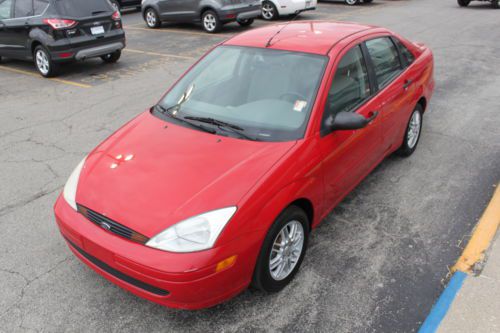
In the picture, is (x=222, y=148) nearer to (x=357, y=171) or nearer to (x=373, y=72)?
(x=357, y=171)

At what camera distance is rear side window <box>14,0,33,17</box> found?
916 cm

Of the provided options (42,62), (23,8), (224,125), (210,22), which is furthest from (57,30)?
(224,125)

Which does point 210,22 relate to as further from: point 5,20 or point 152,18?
point 5,20

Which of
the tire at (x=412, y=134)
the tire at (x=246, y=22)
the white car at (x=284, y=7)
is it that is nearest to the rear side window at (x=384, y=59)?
the tire at (x=412, y=134)

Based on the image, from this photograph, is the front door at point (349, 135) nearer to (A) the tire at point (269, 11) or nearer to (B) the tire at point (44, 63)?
(B) the tire at point (44, 63)

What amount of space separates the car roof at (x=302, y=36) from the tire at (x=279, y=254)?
1453mm

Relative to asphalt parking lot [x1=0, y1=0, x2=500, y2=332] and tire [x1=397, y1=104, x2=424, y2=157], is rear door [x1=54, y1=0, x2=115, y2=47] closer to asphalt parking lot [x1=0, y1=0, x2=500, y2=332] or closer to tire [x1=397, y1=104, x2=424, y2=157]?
asphalt parking lot [x1=0, y1=0, x2=500, y2=332]

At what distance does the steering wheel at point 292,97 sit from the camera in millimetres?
3499

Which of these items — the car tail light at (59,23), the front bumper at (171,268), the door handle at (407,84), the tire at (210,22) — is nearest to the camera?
the front bumper at (171,268)

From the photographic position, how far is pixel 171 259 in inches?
103

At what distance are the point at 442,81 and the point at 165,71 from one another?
221 inches

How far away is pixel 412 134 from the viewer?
17.3ft

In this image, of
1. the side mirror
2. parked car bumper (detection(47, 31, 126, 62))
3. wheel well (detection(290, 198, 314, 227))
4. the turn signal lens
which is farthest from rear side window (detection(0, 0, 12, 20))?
the turn signal lens

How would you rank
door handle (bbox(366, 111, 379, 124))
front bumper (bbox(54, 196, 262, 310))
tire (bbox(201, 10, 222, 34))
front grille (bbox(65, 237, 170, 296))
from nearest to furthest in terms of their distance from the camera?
front bumper (bbox(54, 196, 262, 310)) < front grille (bbox(65, 237, 170, 296)) < door handle (bbox(366, 111, 379, 124)) < tire (bbox(201, 10, 222, 34))
